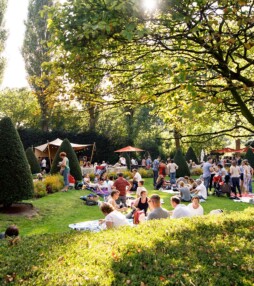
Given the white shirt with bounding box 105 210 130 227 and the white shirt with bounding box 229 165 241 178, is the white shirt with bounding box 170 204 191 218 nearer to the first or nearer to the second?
the white shirt with bounding box 105 210 130 227

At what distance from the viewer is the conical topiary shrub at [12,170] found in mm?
10555

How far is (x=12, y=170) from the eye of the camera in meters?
10.8

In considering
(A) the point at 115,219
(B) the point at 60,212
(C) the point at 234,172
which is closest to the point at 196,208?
(A) the point at 115,219

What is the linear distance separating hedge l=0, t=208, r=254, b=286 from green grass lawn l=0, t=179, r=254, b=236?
358 cm

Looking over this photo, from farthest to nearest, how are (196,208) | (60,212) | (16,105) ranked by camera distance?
(16,105), (60,212), (196,208)

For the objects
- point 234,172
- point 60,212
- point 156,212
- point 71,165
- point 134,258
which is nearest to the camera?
point 134,258

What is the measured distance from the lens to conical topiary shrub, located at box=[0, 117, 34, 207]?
10.6 m

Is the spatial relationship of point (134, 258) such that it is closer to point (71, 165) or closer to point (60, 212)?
point (60, 212)

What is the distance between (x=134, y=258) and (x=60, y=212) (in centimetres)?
818

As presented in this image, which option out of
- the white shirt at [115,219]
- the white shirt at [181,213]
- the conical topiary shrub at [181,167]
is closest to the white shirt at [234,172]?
the conical topiary shrub at [181,167]

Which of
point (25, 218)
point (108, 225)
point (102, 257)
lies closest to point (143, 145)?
point (25, 218)

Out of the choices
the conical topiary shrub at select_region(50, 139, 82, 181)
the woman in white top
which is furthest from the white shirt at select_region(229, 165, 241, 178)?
the conical topiary shrub at select_region(50, 139, 82, 181)

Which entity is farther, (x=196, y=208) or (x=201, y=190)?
(x=201, y=190)

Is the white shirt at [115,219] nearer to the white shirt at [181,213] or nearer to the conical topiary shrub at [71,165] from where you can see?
the white shirt at [181,213]
